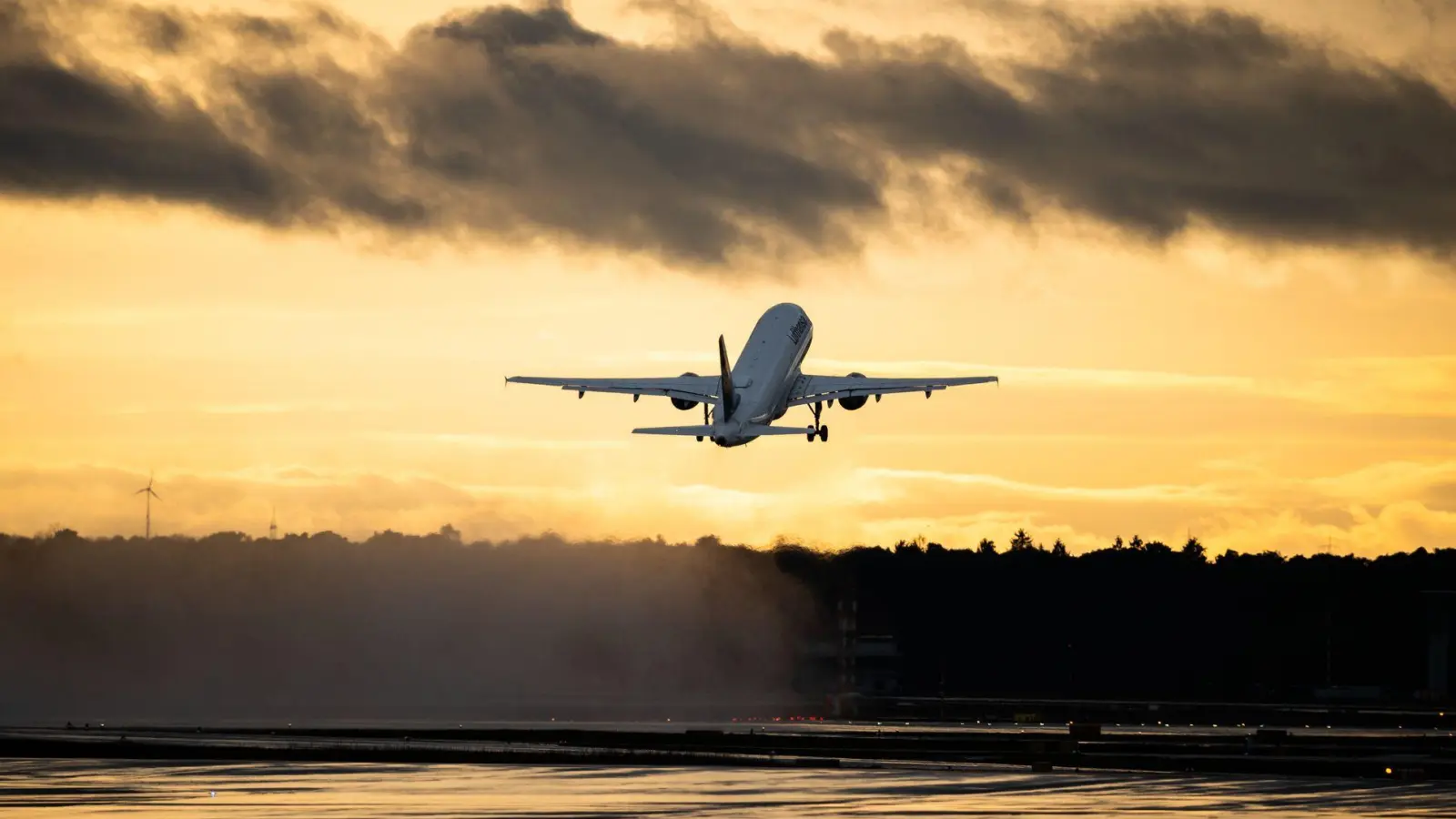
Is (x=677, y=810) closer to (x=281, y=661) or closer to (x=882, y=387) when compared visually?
(x=882, y=387)

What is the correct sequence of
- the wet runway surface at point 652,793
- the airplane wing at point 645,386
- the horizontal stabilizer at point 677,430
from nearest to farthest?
1. the wet runway surface at point 652,793
2. the horizontal stabilizer at point 677,430
3. the airplane wing at point 645,386

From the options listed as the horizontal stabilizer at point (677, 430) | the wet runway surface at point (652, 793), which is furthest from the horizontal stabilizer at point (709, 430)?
the wet runway surface at point (652, 793)

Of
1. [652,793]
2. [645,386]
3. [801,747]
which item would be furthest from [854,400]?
[652,793]

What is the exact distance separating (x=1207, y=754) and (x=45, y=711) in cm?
10066

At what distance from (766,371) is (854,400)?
632 cm

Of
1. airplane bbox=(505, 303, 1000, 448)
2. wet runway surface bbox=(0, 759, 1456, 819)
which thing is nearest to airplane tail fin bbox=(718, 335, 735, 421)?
airplane bbox=(505, 303, 1000, 448)

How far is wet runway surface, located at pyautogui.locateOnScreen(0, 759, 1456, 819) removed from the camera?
260ft

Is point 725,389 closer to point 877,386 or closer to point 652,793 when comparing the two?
point 877,386

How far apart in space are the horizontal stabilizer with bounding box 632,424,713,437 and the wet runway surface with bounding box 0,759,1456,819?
980 inches

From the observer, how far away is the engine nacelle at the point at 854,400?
147m

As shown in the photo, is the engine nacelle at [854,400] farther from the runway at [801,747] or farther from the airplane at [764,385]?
the runway at [801,747]

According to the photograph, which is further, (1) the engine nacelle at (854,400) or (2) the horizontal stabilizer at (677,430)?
(1) the engine nacelle at (854,400)

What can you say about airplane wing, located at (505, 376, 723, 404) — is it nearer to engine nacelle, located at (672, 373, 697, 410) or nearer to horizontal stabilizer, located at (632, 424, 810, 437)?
engine nacelle, located at (672, 373, 697, 410)

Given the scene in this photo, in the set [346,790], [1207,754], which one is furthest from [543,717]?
[346,790]
